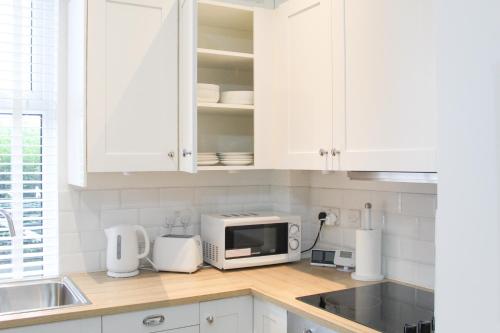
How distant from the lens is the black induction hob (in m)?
1.69

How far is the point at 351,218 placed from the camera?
→ 8.38ft

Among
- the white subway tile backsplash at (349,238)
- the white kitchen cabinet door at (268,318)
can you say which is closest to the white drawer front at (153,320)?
the white kitchen cabinet door at (268,318)

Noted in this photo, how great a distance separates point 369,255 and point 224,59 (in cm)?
120

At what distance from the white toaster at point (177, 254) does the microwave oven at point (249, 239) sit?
0.38ft

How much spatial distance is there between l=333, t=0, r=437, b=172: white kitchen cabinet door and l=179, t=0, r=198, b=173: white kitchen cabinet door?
0.60 m

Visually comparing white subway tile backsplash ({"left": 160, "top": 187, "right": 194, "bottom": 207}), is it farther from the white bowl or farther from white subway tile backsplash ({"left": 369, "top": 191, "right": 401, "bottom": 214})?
white subway tile backsplash ({"left": 369, "top": 191, "right": 401, "bottom": 214})

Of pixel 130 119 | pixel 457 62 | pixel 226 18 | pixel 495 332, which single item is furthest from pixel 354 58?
pixel 495 332

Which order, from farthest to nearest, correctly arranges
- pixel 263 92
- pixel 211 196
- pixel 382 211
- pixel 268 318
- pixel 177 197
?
pixel 211 196 → pixel 177 197 → pixel 263 92 → pixel 382 211 → pixel 268 318

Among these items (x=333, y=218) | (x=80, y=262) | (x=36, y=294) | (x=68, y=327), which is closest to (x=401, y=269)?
(x=333, y=218)

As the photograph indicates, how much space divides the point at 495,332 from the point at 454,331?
0.18 feet

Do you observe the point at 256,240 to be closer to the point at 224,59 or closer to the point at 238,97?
the point at 238,97

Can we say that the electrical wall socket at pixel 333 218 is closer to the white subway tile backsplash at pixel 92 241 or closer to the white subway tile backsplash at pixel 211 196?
the white subway tile backsplash at pixel 211 196

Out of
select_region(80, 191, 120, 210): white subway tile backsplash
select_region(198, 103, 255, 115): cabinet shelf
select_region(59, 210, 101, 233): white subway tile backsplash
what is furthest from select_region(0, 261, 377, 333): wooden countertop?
select_region(198, 103, 255, 115): cabinet shelf

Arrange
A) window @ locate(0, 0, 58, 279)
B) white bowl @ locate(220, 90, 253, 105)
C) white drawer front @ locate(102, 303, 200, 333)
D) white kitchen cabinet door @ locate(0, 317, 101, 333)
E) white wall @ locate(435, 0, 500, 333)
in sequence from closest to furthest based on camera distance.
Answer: white wall @ locate(435, 0, 500, 333)
white kitchen cabinet door @ locate(0, 317, 101, 333)
white drawer front @ locate(102, 303, 200, 333)
window @ locate(0, 0, 58, 279)
white bowl @ locate(220, 90, 253, 105)
